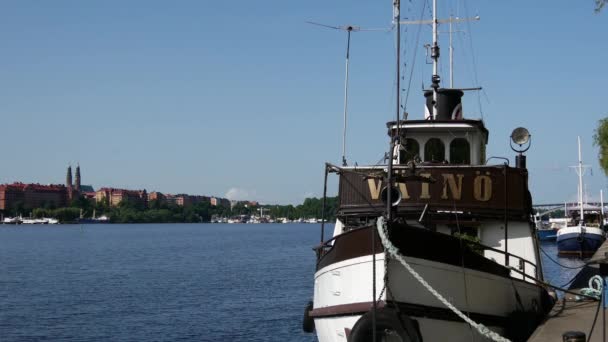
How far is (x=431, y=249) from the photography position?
1466cm

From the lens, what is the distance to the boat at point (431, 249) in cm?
1441

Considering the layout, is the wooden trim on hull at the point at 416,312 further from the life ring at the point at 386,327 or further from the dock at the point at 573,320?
the dock at the point at 573,320

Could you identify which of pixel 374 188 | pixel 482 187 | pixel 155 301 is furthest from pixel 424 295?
pixel 155 301

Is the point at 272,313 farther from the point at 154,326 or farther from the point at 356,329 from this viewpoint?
the point at 356,329

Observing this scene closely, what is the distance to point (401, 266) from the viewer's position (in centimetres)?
1448

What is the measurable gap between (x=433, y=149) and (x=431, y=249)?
6545 mm

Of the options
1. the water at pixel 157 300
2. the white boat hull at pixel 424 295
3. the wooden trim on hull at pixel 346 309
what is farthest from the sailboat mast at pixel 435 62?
the water at pixel 157 300

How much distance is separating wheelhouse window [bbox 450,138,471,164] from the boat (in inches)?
1.0

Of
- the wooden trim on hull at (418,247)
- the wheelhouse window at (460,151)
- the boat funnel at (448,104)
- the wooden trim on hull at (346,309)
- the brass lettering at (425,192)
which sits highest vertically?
the boat funnel at (448,104)

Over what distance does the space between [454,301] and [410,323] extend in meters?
1.24

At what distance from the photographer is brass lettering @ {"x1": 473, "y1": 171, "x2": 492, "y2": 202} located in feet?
58.9

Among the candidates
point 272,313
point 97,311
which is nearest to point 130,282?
point 97,311

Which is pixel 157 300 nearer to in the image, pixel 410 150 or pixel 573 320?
pixel 410 150

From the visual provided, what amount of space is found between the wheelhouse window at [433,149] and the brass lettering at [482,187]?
2945 mm
